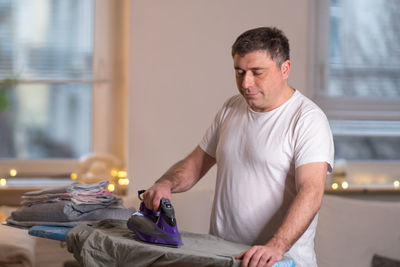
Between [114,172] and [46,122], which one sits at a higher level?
[46,122]

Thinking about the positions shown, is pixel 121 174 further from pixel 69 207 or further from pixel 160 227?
pixel 160 227

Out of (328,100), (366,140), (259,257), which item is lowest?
(366,140)

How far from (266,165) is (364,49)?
6.97ft

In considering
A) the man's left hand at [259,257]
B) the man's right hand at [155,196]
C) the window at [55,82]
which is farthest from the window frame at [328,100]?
the man's left hand at [259,257]

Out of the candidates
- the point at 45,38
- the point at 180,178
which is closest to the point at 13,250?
the point at 180,178

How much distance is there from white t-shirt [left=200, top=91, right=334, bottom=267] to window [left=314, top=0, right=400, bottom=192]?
1866 mm

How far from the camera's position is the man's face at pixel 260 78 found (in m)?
2.12

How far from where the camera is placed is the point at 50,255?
3.14 meters

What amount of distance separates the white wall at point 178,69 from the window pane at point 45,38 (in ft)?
1.24

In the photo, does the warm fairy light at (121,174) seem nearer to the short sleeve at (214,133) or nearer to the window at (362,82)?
the window at (362,82)

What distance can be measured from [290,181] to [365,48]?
211 centimetres

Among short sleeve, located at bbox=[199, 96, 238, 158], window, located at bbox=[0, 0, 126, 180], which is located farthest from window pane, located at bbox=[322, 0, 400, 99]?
short sleeve, located at bbox=[199, 96, 238, 158]

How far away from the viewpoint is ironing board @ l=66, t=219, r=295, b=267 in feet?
5.85

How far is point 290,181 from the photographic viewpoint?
218cm
